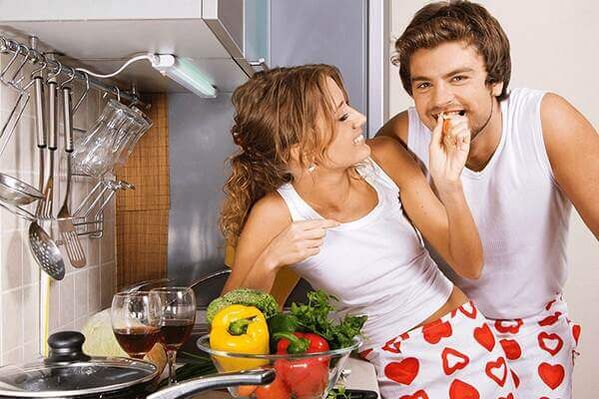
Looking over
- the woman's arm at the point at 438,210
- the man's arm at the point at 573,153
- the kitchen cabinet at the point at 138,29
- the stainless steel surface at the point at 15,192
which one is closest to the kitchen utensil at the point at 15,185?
the stainless steel surface at the point at 15,192

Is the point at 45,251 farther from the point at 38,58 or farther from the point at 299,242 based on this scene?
the point at 299,242

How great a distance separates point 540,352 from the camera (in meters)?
2.14

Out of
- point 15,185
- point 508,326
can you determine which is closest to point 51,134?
point 15,185

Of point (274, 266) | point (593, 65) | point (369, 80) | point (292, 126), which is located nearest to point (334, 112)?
point (292, 126)

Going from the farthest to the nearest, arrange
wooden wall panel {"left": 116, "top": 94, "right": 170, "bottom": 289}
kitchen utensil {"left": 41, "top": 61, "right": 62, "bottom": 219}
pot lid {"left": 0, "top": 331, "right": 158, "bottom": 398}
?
1. wooden wall panel {"left": 116, "top": 94, "right": 170, "bottom": 289}
2. kitchen utensil {"left": 41, "top": 61, "right": 62, "bottom": 219}
3. pot lid {"left": 0, "top": 331, "right": 158, "bottom": 398}

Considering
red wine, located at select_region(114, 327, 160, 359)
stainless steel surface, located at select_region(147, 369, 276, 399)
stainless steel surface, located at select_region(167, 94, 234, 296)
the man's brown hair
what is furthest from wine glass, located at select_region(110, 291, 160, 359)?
stainless steel surface, located at select_region(167, 94, 234, 296)

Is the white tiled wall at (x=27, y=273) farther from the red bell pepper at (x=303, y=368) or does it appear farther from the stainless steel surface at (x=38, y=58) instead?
the red bell pepper at (x=303, y=368)

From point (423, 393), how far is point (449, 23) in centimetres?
84

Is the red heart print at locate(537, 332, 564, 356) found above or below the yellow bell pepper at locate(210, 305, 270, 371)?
below

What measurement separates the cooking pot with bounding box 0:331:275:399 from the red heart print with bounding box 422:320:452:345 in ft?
2.68

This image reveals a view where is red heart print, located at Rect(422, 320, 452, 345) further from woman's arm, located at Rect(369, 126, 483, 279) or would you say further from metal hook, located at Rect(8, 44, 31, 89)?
metal hook, located at Rect(8, 44, 31, 89)

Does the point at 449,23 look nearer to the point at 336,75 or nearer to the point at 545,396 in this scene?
the point at 336,75

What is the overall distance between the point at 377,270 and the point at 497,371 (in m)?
0.36

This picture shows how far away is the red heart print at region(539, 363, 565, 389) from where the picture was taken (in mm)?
2141
